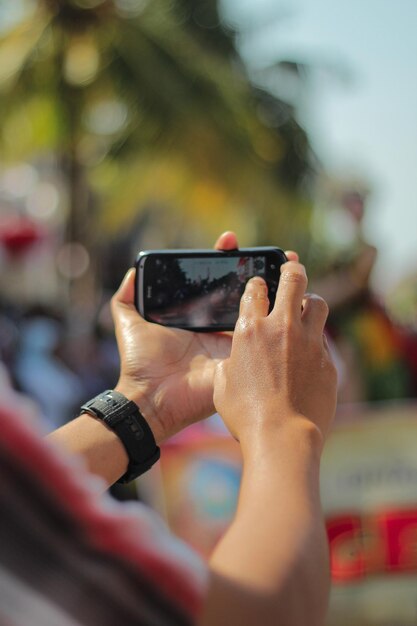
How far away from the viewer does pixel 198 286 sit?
6.33 feet

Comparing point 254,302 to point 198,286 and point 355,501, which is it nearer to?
point 198,286

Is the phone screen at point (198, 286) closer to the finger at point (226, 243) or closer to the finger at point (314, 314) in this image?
the finger at point (226, 243)

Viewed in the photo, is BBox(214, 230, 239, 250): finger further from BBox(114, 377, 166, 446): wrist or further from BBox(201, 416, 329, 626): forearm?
BBox(201, 416, 329, 626): forearm

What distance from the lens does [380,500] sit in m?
4.15

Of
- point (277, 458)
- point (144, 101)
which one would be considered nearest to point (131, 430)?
point (277, 458)

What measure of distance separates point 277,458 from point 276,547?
0.14m

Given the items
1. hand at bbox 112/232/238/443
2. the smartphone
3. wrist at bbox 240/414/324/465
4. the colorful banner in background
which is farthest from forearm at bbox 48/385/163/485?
the colorful banner in background

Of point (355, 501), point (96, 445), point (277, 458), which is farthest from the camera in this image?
point (355, 501)

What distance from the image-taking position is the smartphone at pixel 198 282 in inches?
74.4

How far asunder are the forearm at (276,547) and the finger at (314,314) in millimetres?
223

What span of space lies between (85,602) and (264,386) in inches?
18.6

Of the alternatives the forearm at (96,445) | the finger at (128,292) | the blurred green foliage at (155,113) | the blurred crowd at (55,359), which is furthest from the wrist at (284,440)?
the blurred green foliage at (155,113)

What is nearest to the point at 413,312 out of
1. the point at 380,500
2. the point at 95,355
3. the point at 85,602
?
the point at 380,500

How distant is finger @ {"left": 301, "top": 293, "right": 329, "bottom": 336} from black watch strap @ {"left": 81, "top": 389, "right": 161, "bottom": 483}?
0.51m
